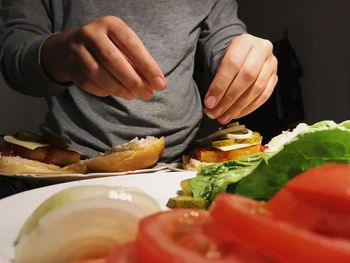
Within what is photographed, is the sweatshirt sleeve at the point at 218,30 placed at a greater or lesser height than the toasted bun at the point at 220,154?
greater

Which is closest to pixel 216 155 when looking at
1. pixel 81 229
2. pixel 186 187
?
pixel 186 187

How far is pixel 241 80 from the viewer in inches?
51.0

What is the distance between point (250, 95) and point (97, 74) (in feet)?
1.47

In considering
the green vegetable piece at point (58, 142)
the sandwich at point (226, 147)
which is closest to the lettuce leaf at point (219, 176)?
the sandwich at point (226, 147)

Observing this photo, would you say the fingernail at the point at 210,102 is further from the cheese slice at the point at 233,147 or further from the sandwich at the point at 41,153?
the sandwich at the point at 41,153

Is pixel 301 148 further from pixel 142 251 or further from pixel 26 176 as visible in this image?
pixel 26 176

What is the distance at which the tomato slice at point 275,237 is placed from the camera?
0.33 m

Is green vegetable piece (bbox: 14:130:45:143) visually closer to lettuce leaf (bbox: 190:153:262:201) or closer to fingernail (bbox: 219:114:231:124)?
fingernail (bbox: 219:114:231:124)

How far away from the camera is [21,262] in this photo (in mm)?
489

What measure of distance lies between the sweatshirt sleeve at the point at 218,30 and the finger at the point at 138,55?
618 millimetres

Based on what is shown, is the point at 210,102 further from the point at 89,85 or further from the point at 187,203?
the point at 187,203

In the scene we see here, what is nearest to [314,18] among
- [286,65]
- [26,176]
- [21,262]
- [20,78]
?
[286,65]

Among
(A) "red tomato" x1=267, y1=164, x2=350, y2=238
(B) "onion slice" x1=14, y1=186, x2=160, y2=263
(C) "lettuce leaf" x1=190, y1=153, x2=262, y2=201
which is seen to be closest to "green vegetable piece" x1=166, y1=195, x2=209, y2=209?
(C) "lettuce leaf" x1=190, y1=153, x2=262, y2=201

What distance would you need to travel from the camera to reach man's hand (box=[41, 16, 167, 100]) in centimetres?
115
